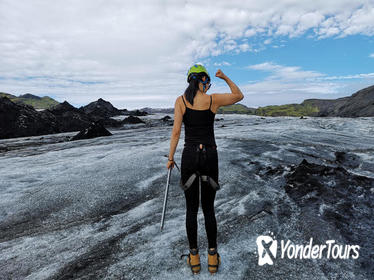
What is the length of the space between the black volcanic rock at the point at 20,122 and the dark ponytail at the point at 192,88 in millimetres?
28220

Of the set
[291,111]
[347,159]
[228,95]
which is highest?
[228,95]

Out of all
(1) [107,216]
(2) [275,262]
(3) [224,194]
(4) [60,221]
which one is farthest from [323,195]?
(4) [60,221]

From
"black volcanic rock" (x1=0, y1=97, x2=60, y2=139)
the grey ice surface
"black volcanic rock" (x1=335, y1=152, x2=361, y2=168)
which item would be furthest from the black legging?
"black volcanic rock" (x1=0, y1=97, x2=60, y2=139)

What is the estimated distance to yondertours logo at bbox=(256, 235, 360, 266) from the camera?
14.2 feet

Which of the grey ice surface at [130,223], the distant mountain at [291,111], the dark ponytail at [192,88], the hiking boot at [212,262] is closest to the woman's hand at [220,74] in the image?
the dark ponytail at [192,88]

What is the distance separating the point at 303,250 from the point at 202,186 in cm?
244

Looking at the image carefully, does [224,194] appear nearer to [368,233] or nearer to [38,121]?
[368,233]

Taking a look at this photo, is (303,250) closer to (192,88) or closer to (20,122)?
(192,88)

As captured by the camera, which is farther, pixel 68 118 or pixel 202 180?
pixel 68 118

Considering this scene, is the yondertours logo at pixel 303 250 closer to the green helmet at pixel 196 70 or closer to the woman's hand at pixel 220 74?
the woman's hand at pixel 220 74

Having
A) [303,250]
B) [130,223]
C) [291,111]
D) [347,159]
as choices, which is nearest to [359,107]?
[347,159]

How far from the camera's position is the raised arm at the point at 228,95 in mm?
3973

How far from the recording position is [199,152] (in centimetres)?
392

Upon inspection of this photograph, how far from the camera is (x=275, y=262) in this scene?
165 inches
